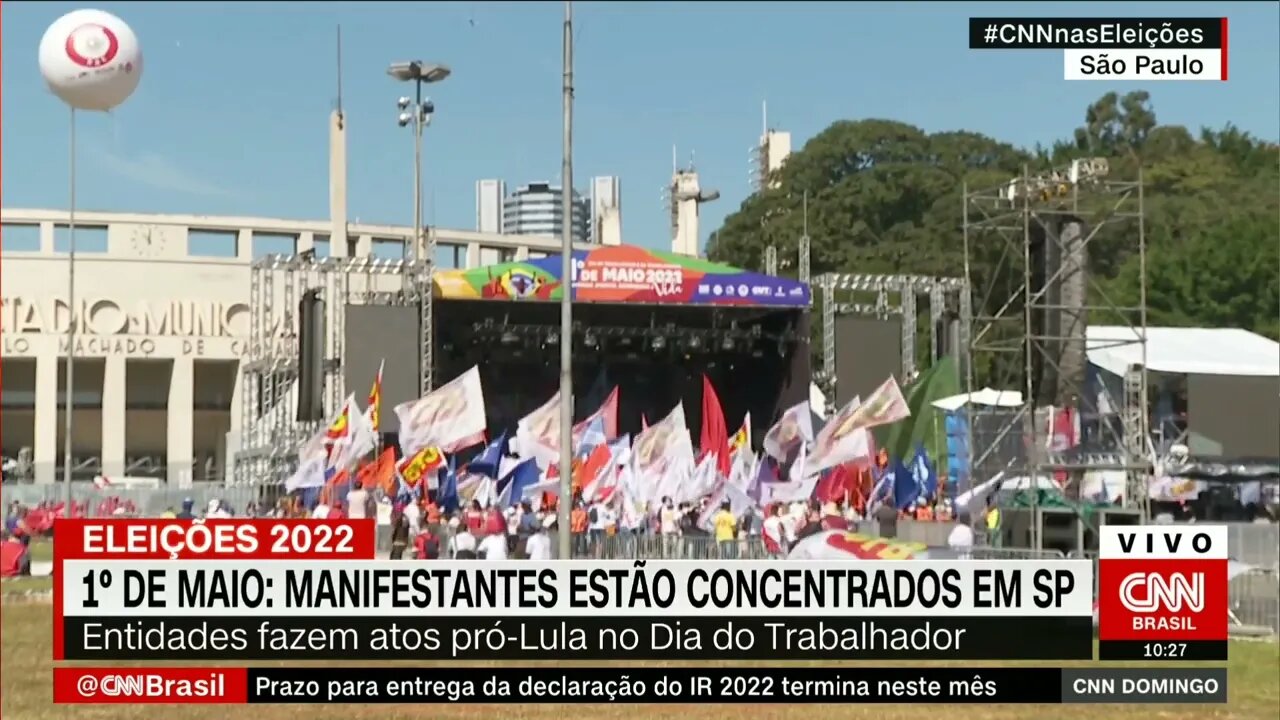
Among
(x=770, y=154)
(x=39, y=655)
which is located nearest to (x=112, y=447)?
(x=770, y=154)

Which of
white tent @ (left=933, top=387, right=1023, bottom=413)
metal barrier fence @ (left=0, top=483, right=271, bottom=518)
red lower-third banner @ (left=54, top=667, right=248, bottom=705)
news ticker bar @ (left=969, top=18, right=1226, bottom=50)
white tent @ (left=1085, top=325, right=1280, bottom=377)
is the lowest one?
metal barrier fence @ (left=0, top=483, right=271, bottom=518)

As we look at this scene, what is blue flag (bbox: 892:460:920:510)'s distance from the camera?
99.8ft

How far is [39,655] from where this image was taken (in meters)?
14.2

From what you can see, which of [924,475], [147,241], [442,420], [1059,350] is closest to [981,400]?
[924,475]

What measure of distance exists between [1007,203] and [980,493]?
14.9ft

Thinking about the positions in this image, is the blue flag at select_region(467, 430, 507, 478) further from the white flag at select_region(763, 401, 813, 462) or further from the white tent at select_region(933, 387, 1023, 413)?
the white tent at select_region(933, 387, 1023, 413)

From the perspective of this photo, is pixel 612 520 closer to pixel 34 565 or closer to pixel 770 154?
pixel 34 565

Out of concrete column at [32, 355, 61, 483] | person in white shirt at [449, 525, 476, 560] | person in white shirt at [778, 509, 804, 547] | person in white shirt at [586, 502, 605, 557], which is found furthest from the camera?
concrete column at [32, 355, 61, 483]

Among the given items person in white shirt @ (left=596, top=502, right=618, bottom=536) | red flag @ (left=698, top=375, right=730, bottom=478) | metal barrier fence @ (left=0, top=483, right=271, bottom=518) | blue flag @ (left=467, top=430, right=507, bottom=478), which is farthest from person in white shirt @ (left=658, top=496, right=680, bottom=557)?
metal barrier fence @ (left=0, top=483, right=271, bottom=518)

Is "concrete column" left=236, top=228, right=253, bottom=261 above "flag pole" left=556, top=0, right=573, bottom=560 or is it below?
above

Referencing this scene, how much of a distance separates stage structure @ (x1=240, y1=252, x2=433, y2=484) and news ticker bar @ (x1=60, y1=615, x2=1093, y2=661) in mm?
26722

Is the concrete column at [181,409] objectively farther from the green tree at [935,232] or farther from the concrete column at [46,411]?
the green tree at [935,232]

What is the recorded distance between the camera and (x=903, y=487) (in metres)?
30.7

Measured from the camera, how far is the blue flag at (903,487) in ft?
99.8
